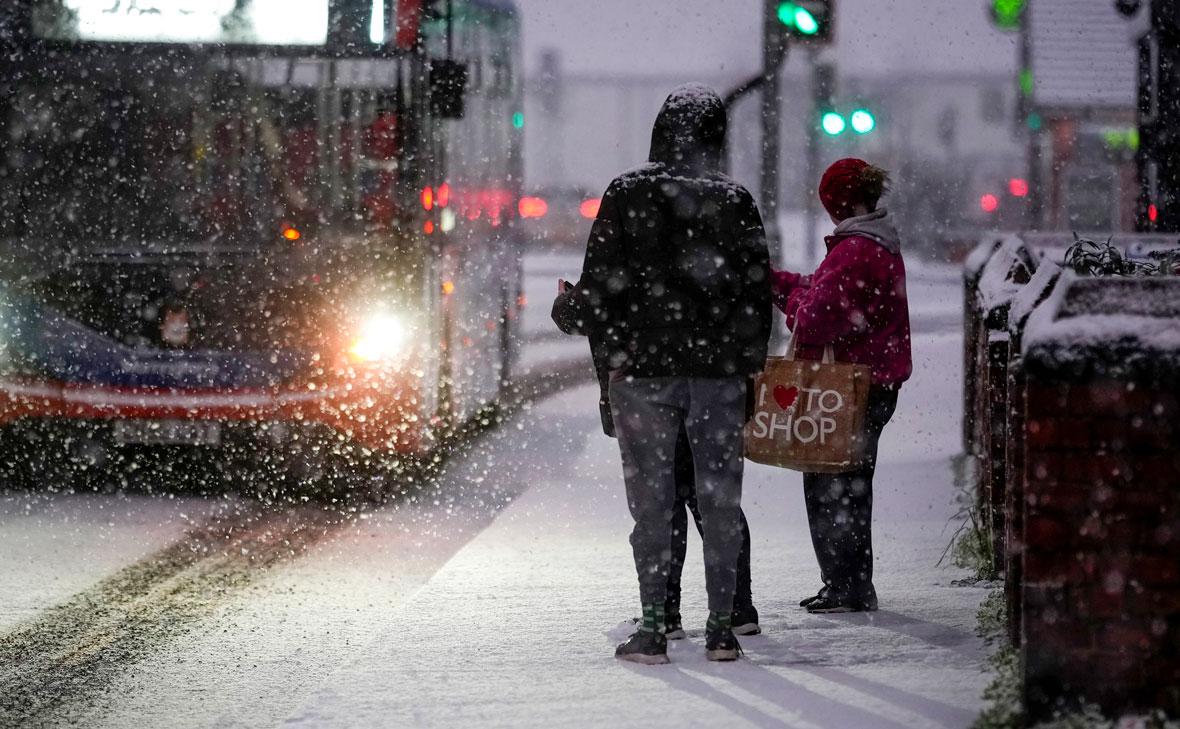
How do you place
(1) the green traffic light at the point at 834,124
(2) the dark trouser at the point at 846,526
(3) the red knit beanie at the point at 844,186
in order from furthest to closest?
(1) the green traffic light at the point at 834,124 < (2) the dark trouser at the point at 846,526 < (3) the red knit beanie at the point at 844,186

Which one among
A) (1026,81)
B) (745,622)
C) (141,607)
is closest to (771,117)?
(141,607)

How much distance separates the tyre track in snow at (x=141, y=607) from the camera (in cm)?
558

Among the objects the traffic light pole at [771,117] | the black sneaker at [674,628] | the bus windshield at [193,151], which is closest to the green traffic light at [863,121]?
the traffic light pole at [771,117]

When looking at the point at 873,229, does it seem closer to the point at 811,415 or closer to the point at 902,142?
the point at 811,415

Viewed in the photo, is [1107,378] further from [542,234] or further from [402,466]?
[542,234]

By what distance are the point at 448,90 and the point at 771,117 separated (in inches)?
218

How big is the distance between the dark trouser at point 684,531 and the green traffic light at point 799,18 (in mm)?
6896

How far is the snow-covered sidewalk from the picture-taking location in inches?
184

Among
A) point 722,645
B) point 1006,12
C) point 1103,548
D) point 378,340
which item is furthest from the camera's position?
point 1006,12

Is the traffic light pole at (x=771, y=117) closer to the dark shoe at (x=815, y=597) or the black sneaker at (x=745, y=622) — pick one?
the dark shoe at (x=815, y=597)

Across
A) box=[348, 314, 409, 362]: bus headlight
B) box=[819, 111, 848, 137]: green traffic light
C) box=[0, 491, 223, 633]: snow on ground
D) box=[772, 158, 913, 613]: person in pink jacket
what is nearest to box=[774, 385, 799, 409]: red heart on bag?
box=[772, 158, 913, 613]: person in pink jacket

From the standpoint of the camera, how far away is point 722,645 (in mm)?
5238

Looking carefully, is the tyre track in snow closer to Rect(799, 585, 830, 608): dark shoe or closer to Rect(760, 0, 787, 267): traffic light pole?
Rect(799, 585, 830, 608): dark shoe

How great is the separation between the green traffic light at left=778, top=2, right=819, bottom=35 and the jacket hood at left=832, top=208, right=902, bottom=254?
6.32 metres
